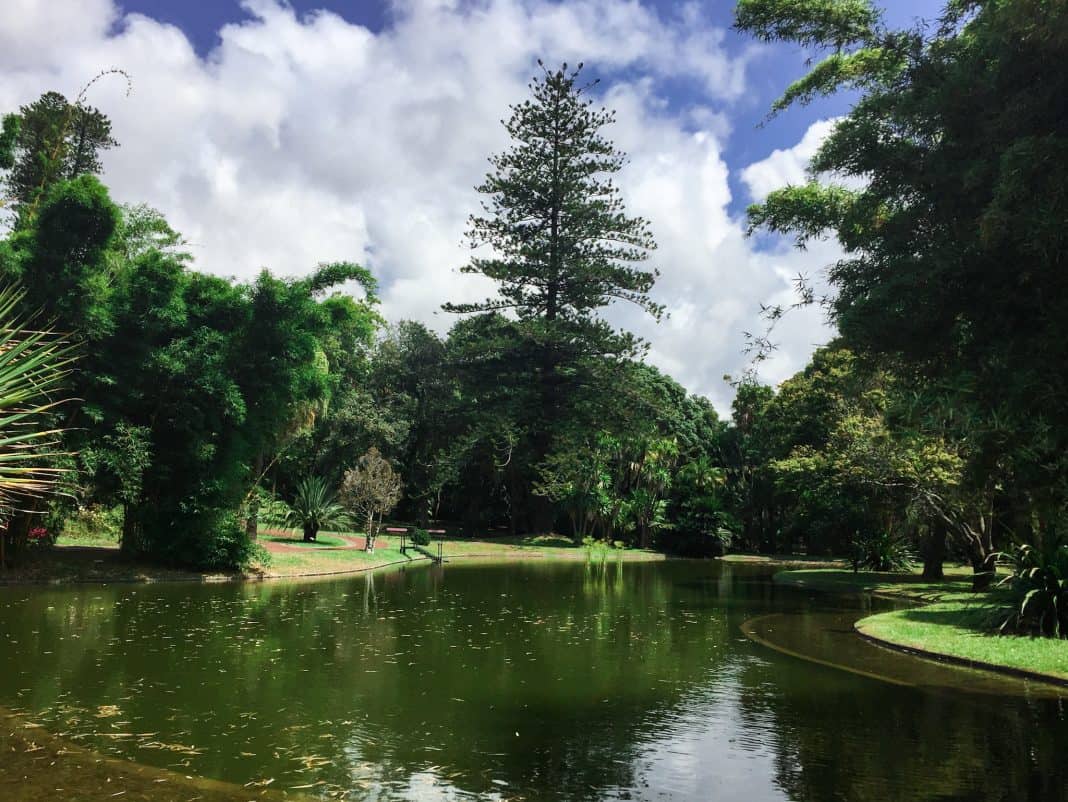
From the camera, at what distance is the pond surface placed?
591 centimetres

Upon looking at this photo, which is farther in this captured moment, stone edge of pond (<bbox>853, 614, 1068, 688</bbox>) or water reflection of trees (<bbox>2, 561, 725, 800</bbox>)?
stone edge of pond (<bbox>853, 614, 1068, 688</bbox>)

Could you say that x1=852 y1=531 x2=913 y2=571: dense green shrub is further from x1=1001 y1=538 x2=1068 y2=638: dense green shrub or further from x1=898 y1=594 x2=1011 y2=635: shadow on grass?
x1=1001 y1=538 x2=1068 y2=638: dense green shrub

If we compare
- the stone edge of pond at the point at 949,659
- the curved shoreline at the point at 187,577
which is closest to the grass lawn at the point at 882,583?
the stone edge of pond at the point at 949,659

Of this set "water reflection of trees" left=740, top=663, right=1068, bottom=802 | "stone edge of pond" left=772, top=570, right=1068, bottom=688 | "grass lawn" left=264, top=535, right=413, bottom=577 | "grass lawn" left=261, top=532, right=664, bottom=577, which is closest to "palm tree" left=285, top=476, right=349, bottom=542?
"grass lawn" left=261, top=532, right=664, bottom=577

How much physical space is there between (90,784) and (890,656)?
1077 cm

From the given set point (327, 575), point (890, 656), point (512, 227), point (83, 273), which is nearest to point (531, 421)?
point (512, 227)

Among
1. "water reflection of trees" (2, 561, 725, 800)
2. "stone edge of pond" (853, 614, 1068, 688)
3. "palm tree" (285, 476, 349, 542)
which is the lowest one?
"water reflection of trees" (2, 561, 725, 800)

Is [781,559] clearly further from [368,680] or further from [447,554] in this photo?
[368,680]

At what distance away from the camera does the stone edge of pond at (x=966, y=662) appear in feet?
32.4

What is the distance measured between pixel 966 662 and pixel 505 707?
7219mm

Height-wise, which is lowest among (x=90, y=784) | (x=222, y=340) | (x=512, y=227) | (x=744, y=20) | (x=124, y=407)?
(x=90, y=784)

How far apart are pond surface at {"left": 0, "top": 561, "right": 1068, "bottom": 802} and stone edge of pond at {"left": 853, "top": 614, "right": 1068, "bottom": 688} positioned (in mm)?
481

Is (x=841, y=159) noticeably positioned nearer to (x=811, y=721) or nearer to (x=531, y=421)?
(x=811, y=721)

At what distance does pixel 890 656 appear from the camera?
38.8ft
